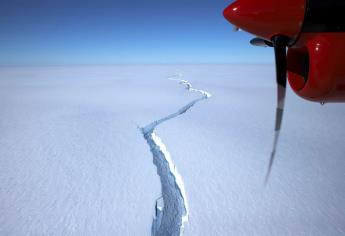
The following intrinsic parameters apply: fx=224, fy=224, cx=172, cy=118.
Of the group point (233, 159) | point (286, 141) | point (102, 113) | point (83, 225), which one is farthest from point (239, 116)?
point (83, 225)

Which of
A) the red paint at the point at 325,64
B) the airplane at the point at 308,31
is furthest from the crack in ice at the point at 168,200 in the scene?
the red paint at the point at 325,64

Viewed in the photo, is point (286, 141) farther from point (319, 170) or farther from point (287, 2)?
point (287, 2)

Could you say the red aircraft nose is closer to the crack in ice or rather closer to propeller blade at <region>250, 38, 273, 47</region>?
propeller blade at <region>250, 38, 273, 47</region>

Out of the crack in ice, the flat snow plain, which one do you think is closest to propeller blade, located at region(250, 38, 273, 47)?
the flat snow plain

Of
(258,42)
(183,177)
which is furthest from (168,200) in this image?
(258,42)

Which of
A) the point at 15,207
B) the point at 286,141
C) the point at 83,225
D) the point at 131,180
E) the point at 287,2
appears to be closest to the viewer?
the point at 287,2

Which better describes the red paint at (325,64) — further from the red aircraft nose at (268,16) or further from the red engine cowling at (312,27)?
the red aircraft nose at (268,16)
